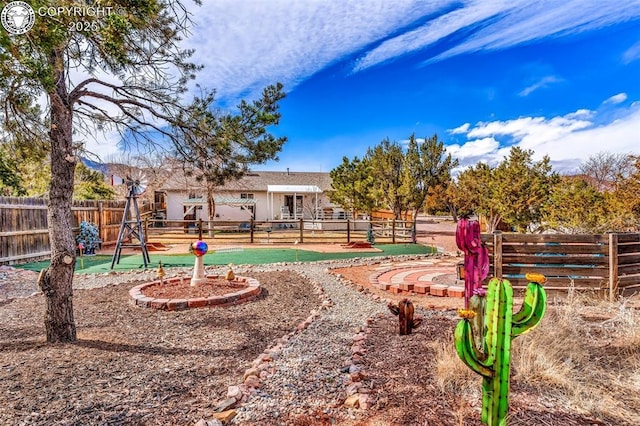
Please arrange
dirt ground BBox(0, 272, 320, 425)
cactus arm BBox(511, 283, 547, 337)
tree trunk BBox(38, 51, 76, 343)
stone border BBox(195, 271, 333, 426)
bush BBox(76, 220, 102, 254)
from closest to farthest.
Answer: cactus arm BBox(511, 283, 547, 337)
stone border BBox(195, 271, 333, 426)
dirt ground BBox(0, 272, 320, 425)
tree trunk BBox(38, 51, 76, 343)
bush BBox(76, 220, 102, 254)

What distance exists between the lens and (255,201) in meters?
27.6

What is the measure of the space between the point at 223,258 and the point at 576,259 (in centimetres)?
946

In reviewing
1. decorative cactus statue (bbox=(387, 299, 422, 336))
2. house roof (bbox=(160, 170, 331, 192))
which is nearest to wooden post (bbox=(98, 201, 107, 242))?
house roof (bbox=(160, 170, 331, 192))

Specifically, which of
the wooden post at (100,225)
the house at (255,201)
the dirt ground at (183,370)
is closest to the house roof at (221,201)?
the house at (255,201)

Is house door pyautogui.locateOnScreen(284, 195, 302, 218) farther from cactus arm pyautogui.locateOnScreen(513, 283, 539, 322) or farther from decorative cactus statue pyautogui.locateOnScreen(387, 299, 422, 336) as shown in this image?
cactus arm pyautogui.locateOnScreen(513, 283, 539, 322)

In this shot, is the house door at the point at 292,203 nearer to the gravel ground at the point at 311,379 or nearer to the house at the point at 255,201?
the house at the point at 255,201

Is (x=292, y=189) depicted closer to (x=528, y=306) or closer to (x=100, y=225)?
(x=100, y=225)

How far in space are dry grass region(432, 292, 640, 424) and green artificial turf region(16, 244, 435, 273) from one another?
27.1 feet

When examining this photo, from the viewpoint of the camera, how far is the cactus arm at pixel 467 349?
5.71 feet

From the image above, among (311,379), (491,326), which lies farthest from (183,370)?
(491,326)

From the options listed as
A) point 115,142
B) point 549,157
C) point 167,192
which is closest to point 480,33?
point 115,142

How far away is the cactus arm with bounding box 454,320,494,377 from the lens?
1.74 meters

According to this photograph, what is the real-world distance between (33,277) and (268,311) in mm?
6855

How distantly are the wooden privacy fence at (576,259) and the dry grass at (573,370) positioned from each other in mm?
1935
